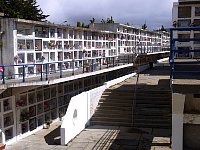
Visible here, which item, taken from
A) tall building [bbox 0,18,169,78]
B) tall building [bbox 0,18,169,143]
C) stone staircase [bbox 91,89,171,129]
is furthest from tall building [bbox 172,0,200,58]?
stone staircase [bbox 91,89,171,129]

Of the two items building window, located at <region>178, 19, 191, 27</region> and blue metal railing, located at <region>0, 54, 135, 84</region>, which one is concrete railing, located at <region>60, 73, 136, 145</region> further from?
building window, located at <region>178, 19, 191, 27</region>

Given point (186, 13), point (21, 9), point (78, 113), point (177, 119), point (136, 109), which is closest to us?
point (177, 119)

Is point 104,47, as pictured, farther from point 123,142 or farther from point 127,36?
point 123,142

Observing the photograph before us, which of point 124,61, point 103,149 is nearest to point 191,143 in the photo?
point 103,149

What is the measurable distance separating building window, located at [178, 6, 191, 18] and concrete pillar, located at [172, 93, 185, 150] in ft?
89.6

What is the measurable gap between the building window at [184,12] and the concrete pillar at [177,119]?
2730 cm

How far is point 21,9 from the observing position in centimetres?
4362

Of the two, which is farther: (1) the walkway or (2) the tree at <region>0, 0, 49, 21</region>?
(2) the tree at <region>0, 0, 49, 21</region>

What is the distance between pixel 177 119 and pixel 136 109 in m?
9.39

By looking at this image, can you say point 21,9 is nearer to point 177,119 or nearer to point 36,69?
point 36,69

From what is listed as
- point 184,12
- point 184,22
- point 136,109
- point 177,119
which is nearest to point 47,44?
point 136,109

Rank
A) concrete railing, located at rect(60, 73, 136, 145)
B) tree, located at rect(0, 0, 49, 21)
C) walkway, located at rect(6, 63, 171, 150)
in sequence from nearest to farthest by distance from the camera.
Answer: walkway, located at rect(6, 63, 171, 150) < concrete railing, located at rect(60, 73, 136, 145) < tree, located at rect(0, 0, 49, 21)

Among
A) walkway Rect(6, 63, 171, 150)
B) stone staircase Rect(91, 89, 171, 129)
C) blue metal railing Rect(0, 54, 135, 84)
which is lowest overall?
walkway Rect(6, 63, 171, 150)

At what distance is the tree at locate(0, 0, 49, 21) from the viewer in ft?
134
